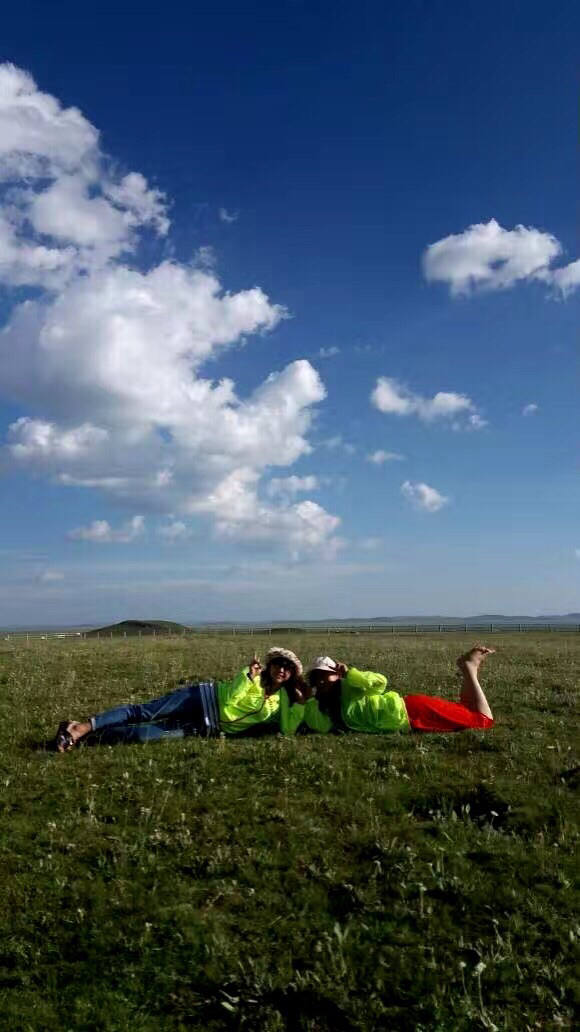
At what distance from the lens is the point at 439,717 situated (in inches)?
582

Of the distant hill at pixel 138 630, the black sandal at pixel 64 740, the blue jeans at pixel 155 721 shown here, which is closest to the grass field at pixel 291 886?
the black sandal at pixel 64 740

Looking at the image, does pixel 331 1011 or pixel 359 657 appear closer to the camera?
pixel 331 1011

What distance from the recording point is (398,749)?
1302 centimetres

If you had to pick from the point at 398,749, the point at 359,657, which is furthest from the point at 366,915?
the point at 359,657

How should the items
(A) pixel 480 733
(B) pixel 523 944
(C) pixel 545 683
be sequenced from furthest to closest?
(C) pixel 545 683
(A) pixel 480 733
(B) pixel 523 944

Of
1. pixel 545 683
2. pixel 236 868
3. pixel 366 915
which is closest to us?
pixel 366 915

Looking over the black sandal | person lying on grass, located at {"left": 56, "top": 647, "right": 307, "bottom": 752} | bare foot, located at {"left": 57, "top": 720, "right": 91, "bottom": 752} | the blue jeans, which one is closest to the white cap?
person lying on grass, located at {"left": 56, "top": 647, "right": 307, "bottom": 752}

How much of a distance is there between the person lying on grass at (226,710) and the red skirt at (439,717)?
2.45 metres

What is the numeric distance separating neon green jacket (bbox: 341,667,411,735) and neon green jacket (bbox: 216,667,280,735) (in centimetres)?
158

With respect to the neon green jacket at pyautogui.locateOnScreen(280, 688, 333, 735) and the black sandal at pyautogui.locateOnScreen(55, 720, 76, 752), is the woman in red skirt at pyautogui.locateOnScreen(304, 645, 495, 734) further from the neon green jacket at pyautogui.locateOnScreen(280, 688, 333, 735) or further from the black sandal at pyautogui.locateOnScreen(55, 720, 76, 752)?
the black sandal at pyautogui.locateOnScreen(55, 720, 76, 752)

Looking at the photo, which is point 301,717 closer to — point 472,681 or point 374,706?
point 374,706

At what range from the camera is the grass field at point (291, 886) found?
6418mm

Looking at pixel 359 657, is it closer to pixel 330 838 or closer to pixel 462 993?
pixel 330 838

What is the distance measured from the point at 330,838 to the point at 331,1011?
292 cm
